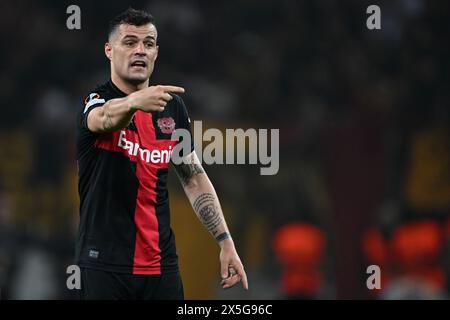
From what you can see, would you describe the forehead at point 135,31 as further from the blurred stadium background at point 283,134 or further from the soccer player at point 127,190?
the blurred stadium background at point 283,134

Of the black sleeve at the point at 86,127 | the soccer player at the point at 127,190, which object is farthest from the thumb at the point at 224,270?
the black sleeve at the point at 86,127

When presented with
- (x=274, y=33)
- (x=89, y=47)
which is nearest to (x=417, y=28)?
(x=274, y=33)

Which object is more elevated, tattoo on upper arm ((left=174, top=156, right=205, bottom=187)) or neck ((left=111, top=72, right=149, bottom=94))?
neck ((left=111, top=72, right=149, bottom=94))

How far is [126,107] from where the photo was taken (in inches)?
164

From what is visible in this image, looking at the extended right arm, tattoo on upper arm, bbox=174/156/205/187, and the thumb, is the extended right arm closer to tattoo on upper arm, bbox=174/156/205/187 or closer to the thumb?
tattoo on upper arm, bbox=174/156/205/187

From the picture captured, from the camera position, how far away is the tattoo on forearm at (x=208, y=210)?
4.93 metres

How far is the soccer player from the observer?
177 inches

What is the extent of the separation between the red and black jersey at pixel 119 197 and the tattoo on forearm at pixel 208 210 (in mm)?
364

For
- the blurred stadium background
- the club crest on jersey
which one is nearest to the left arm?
the club crest on jersey

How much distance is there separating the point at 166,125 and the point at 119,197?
40cm

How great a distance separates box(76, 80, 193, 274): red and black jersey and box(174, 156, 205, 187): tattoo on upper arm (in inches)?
12.1

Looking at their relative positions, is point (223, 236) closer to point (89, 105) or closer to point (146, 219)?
point (146, 219)

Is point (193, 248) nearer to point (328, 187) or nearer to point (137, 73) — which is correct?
point (328, 187)

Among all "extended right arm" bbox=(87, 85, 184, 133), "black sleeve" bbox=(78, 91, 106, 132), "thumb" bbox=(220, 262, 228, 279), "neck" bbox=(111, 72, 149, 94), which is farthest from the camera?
"thumb" bbox=(220, 262, 228, 279)
